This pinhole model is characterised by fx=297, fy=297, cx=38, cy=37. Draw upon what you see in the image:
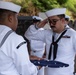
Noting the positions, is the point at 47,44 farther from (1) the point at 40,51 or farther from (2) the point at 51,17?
(1) the point at 40,51

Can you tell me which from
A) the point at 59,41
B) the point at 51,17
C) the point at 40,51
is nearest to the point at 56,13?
the point at 51,17

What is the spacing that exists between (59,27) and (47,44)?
297mm

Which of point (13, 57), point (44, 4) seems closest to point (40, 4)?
point (44, 4)

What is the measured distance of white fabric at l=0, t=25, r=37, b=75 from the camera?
2504 millimetres

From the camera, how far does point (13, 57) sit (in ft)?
8.26

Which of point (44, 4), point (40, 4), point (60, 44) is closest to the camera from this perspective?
point (60, 44)

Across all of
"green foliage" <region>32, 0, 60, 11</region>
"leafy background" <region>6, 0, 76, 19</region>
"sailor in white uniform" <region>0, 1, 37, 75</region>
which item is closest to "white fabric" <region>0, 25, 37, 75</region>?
"sailor in white uniform" <region>0, 1, 37, 75</region>

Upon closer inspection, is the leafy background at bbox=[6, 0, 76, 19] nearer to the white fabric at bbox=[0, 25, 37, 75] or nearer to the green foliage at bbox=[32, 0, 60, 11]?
the green foliage at bbox=[32, 0, 60, 11]

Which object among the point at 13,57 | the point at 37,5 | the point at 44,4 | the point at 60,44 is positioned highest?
the point at 13,57

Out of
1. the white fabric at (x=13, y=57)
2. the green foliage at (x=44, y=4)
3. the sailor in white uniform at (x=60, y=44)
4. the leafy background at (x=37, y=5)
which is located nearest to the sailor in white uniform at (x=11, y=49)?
the white fabric at (x=13, y=57)

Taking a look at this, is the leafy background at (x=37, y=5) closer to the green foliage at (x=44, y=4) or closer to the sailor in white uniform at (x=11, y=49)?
the green foliage at (x=44, y=4)

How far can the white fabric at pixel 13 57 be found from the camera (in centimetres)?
250

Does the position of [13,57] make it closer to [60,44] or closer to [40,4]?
[60,44]

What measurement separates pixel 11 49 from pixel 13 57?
0.07 m
